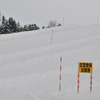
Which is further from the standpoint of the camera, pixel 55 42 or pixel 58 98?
pixel 55 42

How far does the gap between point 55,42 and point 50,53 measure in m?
3.83

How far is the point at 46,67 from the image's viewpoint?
1324 centimetres

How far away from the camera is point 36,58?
1500 centimetres

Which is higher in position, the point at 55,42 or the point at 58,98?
the point at 55,42

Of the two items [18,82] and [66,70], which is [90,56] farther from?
[18,82]

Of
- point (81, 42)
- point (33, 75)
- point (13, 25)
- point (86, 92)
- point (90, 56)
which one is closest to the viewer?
point (86, 92)

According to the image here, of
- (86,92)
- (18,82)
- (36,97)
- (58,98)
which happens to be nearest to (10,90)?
(18,82)

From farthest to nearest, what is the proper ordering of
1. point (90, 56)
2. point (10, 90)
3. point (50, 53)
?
point (50, 53) < point (90, 56) < point (10, 90)

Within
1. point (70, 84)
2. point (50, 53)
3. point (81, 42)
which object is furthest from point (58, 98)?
point (81, 42)

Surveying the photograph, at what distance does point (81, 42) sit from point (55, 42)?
A: 2454mm

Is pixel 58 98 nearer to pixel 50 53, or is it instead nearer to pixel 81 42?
pixel 50 53

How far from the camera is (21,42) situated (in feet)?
67.1

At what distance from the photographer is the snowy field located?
908 cm

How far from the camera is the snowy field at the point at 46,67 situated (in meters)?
9.08
